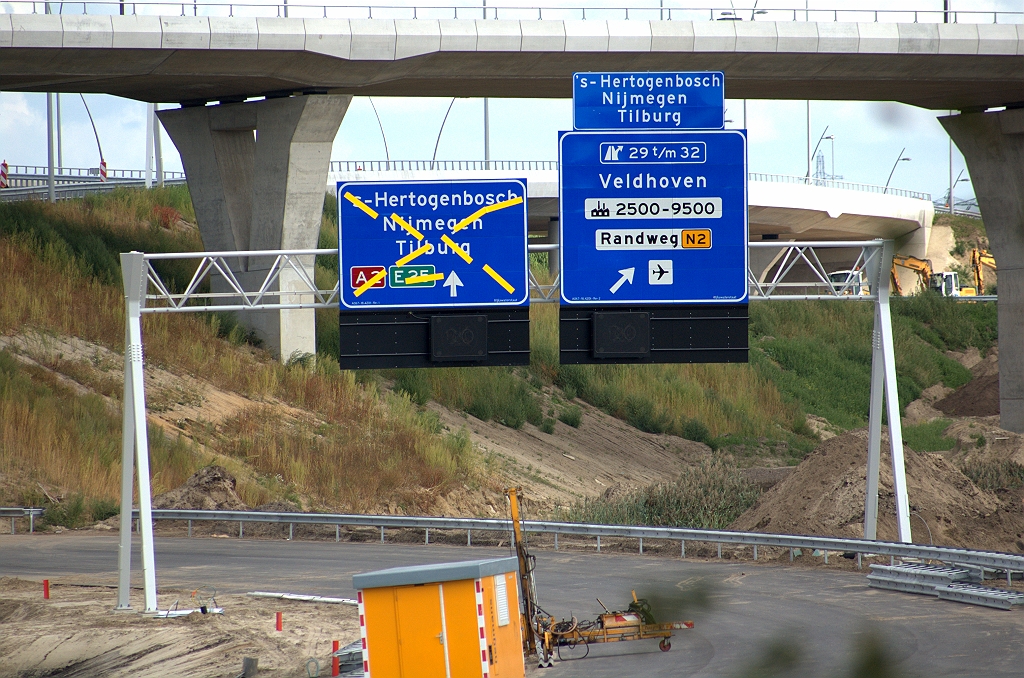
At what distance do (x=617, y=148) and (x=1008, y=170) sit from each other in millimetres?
26140

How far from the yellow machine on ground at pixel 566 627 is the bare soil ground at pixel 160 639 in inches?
103

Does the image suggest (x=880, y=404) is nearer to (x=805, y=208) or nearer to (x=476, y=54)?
(x=476, y=54)

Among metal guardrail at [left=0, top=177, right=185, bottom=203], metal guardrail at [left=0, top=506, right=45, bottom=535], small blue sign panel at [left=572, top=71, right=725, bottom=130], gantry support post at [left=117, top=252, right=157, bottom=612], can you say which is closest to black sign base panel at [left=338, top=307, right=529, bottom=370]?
gantry support post at [left=117, top=252, right=157, bottom=612]

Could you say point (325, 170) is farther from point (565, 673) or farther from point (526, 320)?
point (565, 673)

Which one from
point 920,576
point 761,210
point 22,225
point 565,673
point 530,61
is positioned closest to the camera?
point 565,673

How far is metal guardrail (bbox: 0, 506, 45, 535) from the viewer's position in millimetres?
29375

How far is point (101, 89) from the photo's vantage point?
37812mm

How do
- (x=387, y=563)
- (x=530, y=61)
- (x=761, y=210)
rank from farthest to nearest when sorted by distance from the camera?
(x=761, y=210), (x=530, y=61), (x=387, y=563)

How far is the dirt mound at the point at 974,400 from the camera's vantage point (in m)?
60.6

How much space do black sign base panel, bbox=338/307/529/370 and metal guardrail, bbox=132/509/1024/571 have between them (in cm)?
483

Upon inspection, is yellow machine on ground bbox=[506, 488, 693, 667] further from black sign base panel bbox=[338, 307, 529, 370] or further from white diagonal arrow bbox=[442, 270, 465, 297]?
white diagonal arrow bbox=[442, 270, 465, 297]

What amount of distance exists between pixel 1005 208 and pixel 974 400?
22298 millimetres

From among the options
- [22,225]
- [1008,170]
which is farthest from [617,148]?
[22,225]

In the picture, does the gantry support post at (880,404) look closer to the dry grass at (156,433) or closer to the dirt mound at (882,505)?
the dirt mound at (882,505)
